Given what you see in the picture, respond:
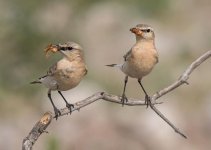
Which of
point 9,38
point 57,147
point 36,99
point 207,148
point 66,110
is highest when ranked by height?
point 66,110

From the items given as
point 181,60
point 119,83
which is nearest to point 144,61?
point 119,83

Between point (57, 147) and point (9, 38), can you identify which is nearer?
point (57, 147)

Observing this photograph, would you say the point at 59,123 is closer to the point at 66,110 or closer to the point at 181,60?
the point at 181,60

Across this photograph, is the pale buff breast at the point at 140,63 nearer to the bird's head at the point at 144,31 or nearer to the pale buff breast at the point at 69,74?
the bird's head at the point at 144,31

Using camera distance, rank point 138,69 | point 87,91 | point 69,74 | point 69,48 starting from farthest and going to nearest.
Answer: point 87,91 → point 138,69 → point 69,74 → point 69,48

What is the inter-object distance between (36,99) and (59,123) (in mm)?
1200

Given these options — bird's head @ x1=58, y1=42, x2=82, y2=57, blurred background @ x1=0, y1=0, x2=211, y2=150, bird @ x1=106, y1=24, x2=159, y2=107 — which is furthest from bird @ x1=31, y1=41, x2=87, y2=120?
blurred background @ x1=0, y1=0, x2=211, y2=150

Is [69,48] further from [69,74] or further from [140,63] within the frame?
[140,63]

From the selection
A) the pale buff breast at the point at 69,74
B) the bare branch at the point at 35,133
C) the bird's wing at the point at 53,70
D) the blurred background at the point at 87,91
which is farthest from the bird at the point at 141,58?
the blurred background at the point at 87,91

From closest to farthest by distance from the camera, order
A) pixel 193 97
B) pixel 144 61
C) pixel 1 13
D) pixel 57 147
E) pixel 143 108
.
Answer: pixel 144 61, pixel 57 147, pixel 1 13, pixel 143 108, pixel 193 97

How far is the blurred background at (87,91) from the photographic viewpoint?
1636 cm

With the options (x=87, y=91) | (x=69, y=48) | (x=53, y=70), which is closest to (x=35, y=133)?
(x=69, y=48)

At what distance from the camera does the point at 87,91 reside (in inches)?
728

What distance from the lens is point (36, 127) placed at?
15.7 feet
